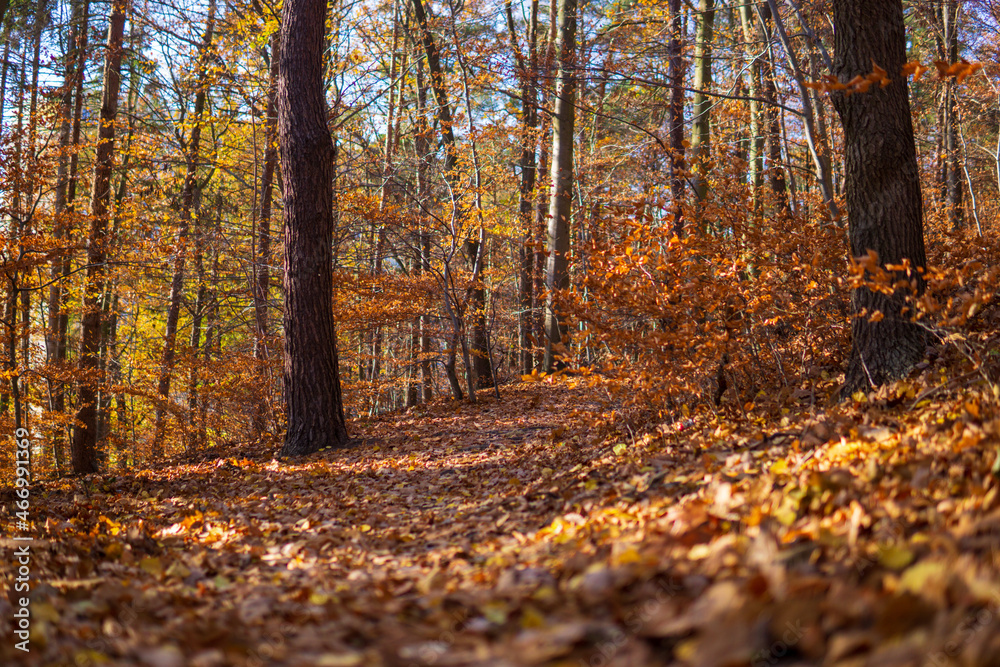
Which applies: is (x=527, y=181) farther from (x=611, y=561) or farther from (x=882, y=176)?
(x=611, y=561)

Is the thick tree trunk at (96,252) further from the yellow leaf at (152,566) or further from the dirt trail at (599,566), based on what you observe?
the yellow leaf at (152,566)

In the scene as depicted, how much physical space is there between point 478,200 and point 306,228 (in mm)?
4021

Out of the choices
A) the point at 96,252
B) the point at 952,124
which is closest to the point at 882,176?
the point at 952,124

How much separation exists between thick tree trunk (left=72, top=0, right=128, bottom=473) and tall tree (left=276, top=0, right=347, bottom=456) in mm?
5308

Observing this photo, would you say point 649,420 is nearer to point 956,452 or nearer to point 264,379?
point 956,452

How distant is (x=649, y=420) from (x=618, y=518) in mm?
2383

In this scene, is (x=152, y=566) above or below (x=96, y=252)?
below

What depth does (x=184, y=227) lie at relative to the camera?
1218 centimetres

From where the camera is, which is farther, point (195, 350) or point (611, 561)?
point (195, 350)

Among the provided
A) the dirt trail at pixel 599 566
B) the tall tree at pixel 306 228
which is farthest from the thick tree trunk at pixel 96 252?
the dirt trail at pixel 599 566

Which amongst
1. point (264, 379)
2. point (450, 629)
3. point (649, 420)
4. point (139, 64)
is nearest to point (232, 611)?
point (450, 629)

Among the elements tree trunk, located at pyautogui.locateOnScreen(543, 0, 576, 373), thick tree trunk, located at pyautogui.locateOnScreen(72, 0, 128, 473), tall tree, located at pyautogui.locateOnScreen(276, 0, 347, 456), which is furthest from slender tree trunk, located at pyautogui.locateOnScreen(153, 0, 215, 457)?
tree trunk, located at pyautogui.locateOnScreen(543, 0, 576, 373)

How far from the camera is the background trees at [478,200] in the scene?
15.9ft

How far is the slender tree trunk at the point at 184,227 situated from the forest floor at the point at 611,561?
7160mm
